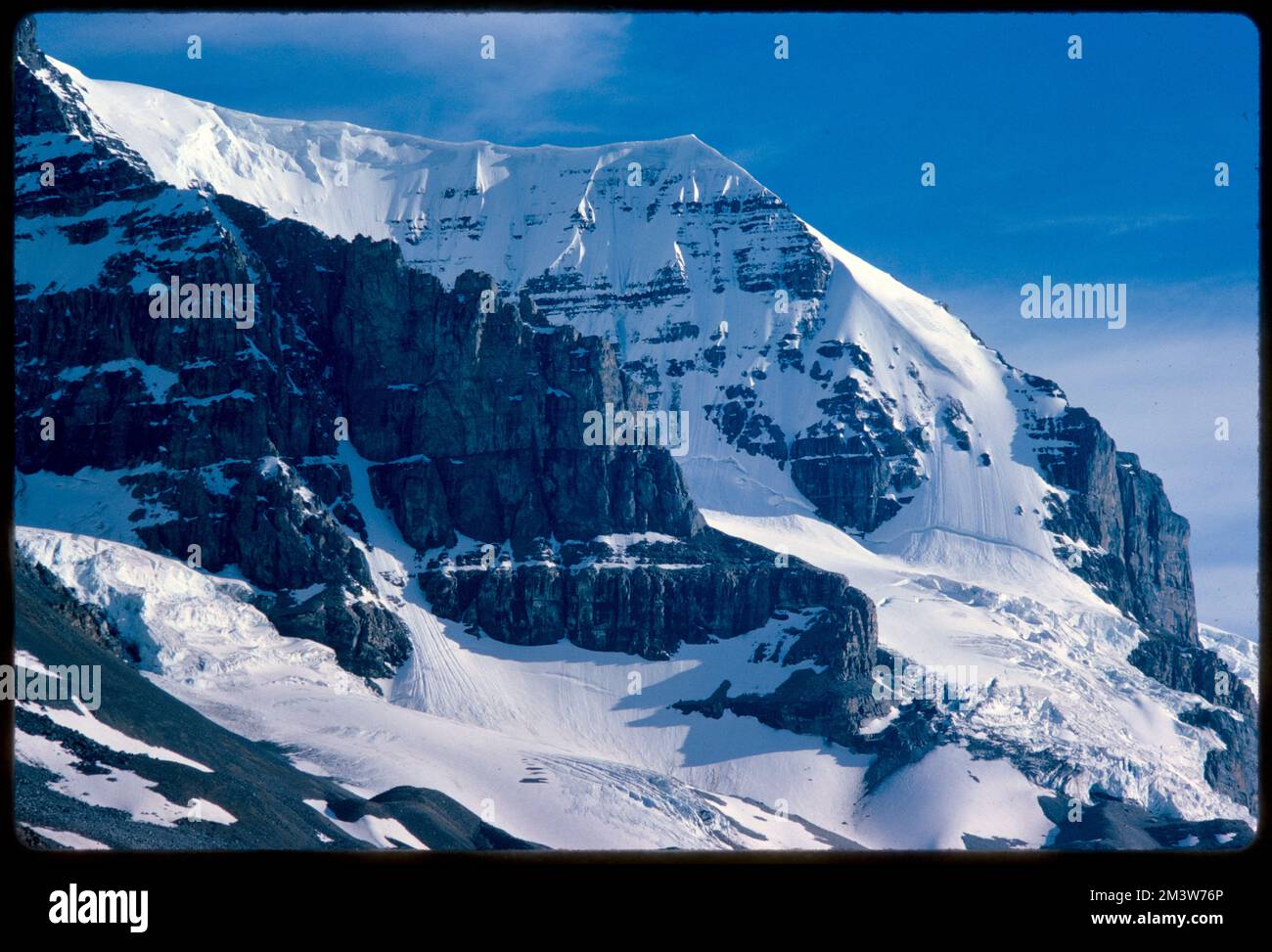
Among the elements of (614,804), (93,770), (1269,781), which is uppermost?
(1269,781)

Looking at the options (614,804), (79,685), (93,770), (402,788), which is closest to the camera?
(93,770)

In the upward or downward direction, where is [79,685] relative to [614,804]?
upward

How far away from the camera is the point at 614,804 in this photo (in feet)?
592

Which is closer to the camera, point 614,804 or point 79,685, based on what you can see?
point 79,685
